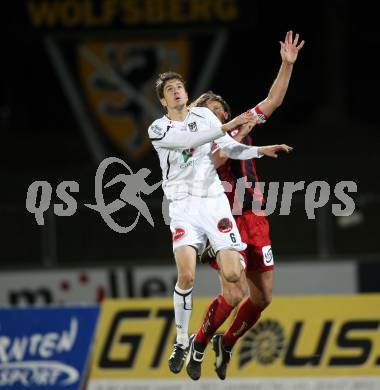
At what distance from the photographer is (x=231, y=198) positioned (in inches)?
377

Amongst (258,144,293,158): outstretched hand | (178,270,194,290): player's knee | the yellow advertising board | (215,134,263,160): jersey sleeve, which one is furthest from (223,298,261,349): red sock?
the yellow advertising board

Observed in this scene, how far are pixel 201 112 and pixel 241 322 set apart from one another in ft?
5.70

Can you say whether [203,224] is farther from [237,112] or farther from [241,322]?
[237,112]

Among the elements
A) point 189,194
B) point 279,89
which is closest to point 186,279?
point 189,194

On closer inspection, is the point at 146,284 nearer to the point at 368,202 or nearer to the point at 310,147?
the point at 368,202

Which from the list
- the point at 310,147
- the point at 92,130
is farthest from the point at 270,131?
the point at 92,130

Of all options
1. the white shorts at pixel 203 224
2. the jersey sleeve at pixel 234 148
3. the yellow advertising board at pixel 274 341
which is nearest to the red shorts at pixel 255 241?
the white shorts at pixel 203 224

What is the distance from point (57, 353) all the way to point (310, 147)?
9570mm

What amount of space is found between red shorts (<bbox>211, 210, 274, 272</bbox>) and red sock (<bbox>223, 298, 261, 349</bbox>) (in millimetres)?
310

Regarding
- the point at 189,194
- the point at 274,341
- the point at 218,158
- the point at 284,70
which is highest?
the point at 284,70

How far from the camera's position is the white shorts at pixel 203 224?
8.98m

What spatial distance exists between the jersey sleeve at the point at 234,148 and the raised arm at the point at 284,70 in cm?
32

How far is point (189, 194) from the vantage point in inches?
358

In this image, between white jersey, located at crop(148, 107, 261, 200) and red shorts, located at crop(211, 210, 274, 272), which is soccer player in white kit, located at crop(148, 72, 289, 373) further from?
red shorts, located at crop(211, 210, 274, 272)
